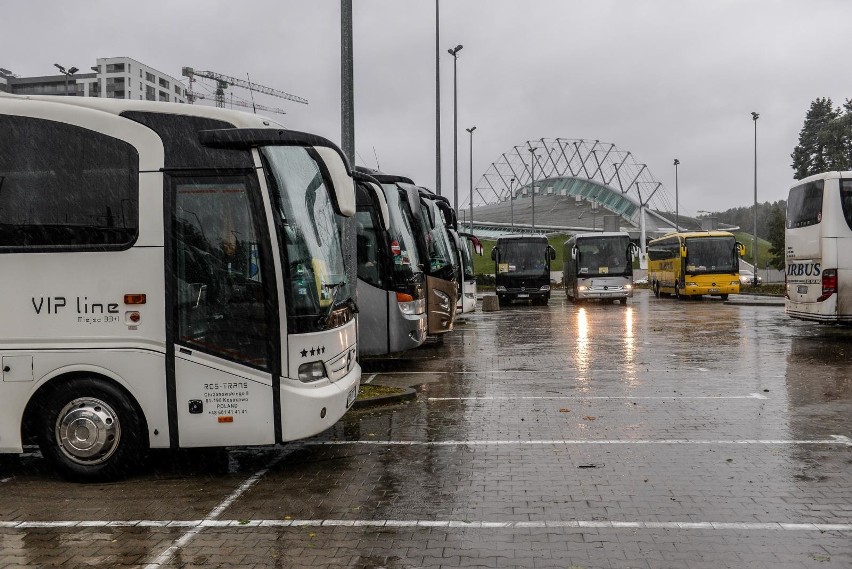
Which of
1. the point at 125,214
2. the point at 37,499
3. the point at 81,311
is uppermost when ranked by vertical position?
the point at 125,214

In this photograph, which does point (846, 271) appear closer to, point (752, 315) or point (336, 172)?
point (752, 315)

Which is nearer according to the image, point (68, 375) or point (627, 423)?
point (68, 375)

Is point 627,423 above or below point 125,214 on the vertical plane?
below

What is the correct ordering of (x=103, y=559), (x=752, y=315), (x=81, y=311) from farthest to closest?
(x=752, y=315) < (x=81, y=311) < (x=103, y=559)

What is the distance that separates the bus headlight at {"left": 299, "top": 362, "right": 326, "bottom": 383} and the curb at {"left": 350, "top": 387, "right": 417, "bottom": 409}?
3.21m

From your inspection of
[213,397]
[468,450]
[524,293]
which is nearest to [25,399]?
[213,397]

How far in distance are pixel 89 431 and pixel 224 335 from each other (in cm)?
137

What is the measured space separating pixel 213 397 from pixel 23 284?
1905mm

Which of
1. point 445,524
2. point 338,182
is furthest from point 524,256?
point 445,524

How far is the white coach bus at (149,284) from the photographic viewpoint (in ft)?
24.5

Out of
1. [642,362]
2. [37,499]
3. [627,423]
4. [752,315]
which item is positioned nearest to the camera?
[37,499]

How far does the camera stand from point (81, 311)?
753 cm

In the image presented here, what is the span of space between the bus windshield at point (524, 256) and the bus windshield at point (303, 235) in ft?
105

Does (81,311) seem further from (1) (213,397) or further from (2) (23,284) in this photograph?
(1) (213,397)
